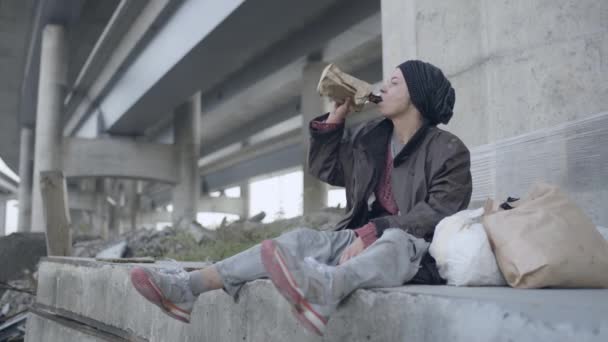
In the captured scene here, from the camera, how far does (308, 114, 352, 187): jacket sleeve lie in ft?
11.1

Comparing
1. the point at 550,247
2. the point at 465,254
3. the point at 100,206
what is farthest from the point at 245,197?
the point at 550,247

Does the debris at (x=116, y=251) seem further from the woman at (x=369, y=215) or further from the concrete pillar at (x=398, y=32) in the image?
the woman at (x=369, y=215)

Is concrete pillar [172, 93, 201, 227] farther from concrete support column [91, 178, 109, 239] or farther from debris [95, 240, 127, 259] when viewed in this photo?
concrete support column [91, 178, 109, 239]

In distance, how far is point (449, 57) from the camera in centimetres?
520

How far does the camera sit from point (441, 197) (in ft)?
9.57

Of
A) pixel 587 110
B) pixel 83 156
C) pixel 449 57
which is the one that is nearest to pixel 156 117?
pixel 83 156

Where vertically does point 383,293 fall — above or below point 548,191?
below

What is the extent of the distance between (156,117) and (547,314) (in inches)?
832

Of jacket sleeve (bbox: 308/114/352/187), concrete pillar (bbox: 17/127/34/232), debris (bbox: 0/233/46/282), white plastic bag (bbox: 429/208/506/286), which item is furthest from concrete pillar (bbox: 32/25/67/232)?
white plastic bag (bbox: 429/208/506/286)

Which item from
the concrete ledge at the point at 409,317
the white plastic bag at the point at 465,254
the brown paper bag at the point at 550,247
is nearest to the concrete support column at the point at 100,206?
the concrete ledge at the point at 409,317

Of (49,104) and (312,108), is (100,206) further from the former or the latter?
(312,108)

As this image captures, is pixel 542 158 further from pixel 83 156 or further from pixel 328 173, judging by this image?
pixel 83 156

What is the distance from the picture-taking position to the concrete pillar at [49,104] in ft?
63.1

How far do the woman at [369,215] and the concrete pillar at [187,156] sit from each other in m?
21.3
